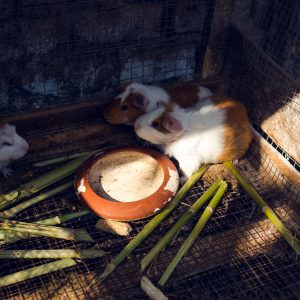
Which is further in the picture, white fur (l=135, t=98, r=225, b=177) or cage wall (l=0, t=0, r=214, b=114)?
cage wall (l=0, t=0, r=214, b=114)

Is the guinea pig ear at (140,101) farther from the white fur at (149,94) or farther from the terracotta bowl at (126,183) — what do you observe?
the terracotta bowl at (126,183)

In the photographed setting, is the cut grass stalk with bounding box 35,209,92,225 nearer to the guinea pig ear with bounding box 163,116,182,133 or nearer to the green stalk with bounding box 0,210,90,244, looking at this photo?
the green stalk with bounding box 0,210,90,244

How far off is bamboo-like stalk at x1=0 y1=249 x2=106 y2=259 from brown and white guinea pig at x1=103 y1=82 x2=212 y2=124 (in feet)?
5.77

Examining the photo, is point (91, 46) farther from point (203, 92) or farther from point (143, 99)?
point (203, 92)

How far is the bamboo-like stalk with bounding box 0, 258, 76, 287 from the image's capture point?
3548 mm

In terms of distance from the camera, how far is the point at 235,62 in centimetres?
545

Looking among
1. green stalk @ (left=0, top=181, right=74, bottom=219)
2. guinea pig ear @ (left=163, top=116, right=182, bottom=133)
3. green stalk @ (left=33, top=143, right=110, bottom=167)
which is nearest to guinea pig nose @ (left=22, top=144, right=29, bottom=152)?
green stalk @ (left=33, top=143, right=110, bottom=167)

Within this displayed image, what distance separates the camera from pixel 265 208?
432 centimetres

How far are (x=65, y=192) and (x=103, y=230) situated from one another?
2.12ft

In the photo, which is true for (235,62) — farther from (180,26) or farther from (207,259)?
(207,259)

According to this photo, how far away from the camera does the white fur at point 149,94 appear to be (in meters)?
5.17

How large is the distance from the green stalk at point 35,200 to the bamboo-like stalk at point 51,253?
45 cm

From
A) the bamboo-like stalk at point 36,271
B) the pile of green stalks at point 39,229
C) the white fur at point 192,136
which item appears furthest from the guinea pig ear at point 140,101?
the bamboo-like stalk at point 36,271

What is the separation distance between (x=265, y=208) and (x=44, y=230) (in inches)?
79.5
